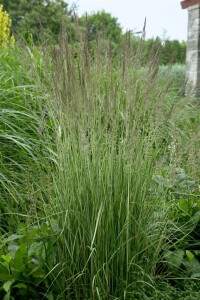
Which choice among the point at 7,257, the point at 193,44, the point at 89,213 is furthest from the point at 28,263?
the point at 193,44

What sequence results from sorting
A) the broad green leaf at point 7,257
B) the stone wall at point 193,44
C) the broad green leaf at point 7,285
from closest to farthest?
the broad green leaf at point 7,285 < the broad green leaf at point 7,257 < the stone wall at point 193,44

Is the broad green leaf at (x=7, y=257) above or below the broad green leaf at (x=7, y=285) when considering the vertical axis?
above

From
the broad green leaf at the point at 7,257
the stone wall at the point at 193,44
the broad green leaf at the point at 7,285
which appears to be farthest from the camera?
the stone wall at the point at 193,44

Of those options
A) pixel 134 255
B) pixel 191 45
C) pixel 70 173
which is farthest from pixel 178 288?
pixel 191 45

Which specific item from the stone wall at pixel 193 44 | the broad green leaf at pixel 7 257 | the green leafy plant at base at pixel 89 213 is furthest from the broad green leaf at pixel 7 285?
the stone wall at pixel 193 44

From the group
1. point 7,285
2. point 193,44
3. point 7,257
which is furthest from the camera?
point 193,44

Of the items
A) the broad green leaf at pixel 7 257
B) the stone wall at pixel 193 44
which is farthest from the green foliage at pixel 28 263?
the stone wall at pixel 193 44

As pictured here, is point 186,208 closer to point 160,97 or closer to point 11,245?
point 160,97

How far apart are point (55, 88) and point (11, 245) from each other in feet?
2.96

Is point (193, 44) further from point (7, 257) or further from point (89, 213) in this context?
point (7, 257)

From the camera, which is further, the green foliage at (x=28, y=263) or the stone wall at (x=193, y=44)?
the stone wall at (x=193, y=44)

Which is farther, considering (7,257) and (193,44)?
(193,44)

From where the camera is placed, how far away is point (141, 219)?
2.77 metres

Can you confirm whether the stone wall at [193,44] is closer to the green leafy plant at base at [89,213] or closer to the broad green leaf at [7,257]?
the green leafy plant at base at [89,213]
